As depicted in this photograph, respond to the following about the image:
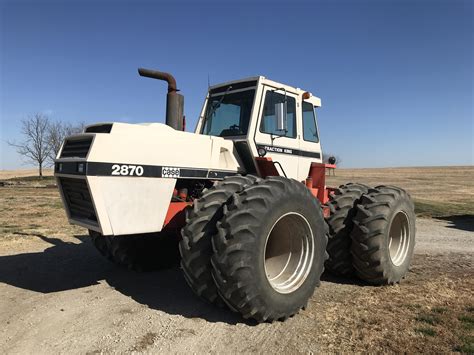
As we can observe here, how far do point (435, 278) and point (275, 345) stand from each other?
382 centimetres

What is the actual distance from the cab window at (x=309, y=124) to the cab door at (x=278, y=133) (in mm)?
316

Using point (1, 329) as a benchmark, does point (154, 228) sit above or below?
above

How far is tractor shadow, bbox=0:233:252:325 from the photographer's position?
484 cm

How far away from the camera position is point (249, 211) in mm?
4145

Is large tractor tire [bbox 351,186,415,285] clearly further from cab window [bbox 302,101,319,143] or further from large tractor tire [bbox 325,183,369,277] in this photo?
cab window [bbox 302,101,319,143]

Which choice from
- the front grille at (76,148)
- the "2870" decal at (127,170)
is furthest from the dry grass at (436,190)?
the front grille at (76,148)

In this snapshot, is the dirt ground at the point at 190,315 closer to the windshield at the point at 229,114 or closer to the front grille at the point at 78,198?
the front grille at the point at 78,198

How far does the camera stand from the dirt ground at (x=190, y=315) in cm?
395

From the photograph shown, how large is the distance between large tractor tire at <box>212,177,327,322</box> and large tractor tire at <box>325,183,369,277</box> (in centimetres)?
99

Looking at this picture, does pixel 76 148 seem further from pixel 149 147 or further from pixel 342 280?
pixel 342 280

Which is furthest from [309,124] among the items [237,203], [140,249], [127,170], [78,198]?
[78,198]

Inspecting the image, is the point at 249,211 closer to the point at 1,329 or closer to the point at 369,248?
the point at 369,248

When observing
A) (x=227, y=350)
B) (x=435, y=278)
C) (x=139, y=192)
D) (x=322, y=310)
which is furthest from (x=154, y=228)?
(x=435, y=278)

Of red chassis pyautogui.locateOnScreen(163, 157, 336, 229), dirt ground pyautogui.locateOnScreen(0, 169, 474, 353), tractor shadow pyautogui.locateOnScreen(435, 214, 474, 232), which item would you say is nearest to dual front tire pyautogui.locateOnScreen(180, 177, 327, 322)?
dirt ground pyautogui.locateOnScreen(0, 169, 474, 353)
